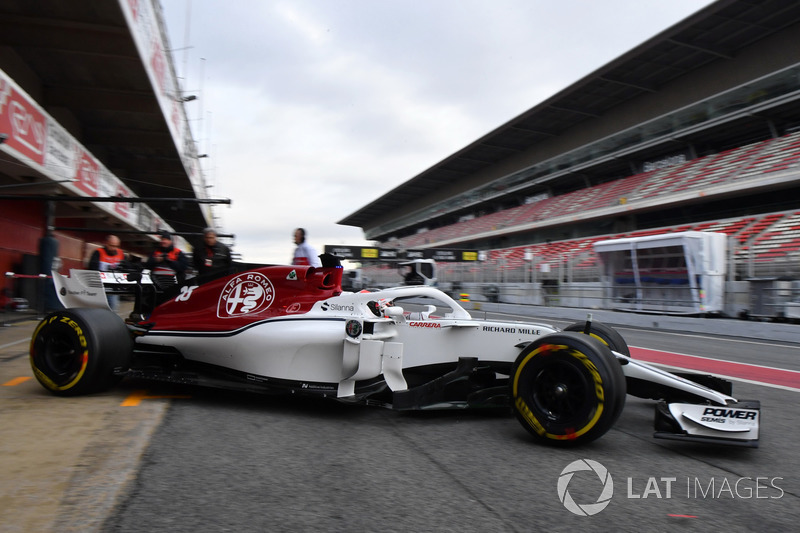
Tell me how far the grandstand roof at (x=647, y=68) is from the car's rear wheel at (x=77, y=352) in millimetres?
24704

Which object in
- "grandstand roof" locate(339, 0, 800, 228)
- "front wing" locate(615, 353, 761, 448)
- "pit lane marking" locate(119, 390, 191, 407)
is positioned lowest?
"pit lane marking" locate(119, 390, 191, 407)

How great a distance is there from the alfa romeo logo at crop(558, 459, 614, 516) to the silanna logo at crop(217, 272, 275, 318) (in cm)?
271

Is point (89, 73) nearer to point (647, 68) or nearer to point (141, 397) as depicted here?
point (141, 397)

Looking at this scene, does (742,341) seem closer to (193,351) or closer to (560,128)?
(193,351)

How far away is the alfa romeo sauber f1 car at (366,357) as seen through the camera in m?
3.09

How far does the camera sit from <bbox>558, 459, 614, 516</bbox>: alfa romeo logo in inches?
92.0

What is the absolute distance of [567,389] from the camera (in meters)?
3.15

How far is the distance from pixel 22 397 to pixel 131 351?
82 centimetres

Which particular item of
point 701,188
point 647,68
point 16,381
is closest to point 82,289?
point 16,381

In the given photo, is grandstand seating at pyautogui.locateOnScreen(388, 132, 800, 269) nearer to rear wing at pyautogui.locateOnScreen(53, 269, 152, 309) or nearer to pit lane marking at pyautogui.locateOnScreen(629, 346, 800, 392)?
pit lane marking at pyautogui.locateOnScreen(629, 346, 800, 392)

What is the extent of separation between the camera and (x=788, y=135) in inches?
866

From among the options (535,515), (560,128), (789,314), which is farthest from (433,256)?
(535,515)

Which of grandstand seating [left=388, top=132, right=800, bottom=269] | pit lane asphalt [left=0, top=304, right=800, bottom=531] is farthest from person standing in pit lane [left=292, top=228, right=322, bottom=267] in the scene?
grandstand seating [left=388, top=132, right=800, bottom=269]

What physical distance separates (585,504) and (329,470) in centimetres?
126
